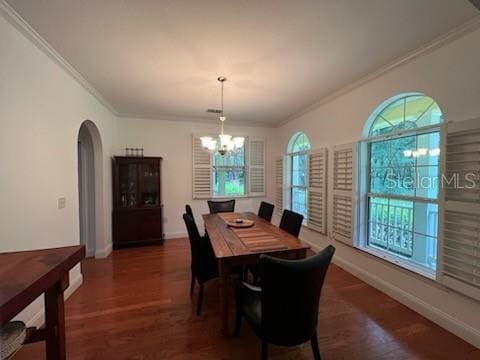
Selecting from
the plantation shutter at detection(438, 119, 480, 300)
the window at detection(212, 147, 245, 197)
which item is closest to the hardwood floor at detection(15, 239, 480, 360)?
the plantation shutter at detection(438, 119, 480, 300)

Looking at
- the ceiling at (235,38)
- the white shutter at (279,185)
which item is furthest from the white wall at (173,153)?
the white shutter at (279,185)

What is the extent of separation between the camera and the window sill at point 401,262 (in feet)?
7.39

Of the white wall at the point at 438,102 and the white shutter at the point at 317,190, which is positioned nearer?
the white wall at the point at 438,102

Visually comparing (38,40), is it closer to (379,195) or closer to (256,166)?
(379,195)

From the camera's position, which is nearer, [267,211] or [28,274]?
[28,274]

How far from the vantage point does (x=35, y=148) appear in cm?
204

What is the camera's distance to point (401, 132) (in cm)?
250

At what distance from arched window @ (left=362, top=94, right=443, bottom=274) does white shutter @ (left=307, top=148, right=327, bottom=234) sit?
72cm

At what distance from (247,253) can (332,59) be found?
7.10 ft

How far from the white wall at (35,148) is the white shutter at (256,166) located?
11.0ft

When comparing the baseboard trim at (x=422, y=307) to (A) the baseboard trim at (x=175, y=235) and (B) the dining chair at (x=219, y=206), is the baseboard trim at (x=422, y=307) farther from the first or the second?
(A) the baseboard trim at (x=175, y=235)

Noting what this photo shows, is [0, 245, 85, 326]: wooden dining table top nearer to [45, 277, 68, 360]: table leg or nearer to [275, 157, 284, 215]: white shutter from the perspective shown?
[45, 277, 68, 360]: table leg

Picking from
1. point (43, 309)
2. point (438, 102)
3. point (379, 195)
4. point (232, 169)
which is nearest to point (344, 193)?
point (379, 195)

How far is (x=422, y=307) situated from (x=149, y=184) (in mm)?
4380
